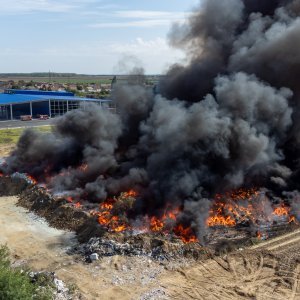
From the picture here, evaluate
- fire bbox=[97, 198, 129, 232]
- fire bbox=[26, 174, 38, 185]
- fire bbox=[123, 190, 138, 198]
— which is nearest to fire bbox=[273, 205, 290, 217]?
fire bbox=[123, 190, 138, 198]

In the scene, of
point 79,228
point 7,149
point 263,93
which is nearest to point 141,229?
point 79,228

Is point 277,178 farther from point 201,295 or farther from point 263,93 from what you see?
point 201,295

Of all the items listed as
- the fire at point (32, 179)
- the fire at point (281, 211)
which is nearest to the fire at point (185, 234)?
the fire at point (281, 211)

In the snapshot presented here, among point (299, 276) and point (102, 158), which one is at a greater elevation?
point (102, 158)

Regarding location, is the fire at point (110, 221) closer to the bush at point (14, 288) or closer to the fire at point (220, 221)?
the fire at point (220, 221)

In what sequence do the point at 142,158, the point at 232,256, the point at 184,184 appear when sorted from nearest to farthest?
the point at 232,256, the point at 184,184, the point at 142,158

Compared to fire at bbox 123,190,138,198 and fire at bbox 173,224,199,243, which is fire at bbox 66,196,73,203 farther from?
fire at bbox 173,224,199,243

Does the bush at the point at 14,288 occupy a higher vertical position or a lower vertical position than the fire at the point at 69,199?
higher
